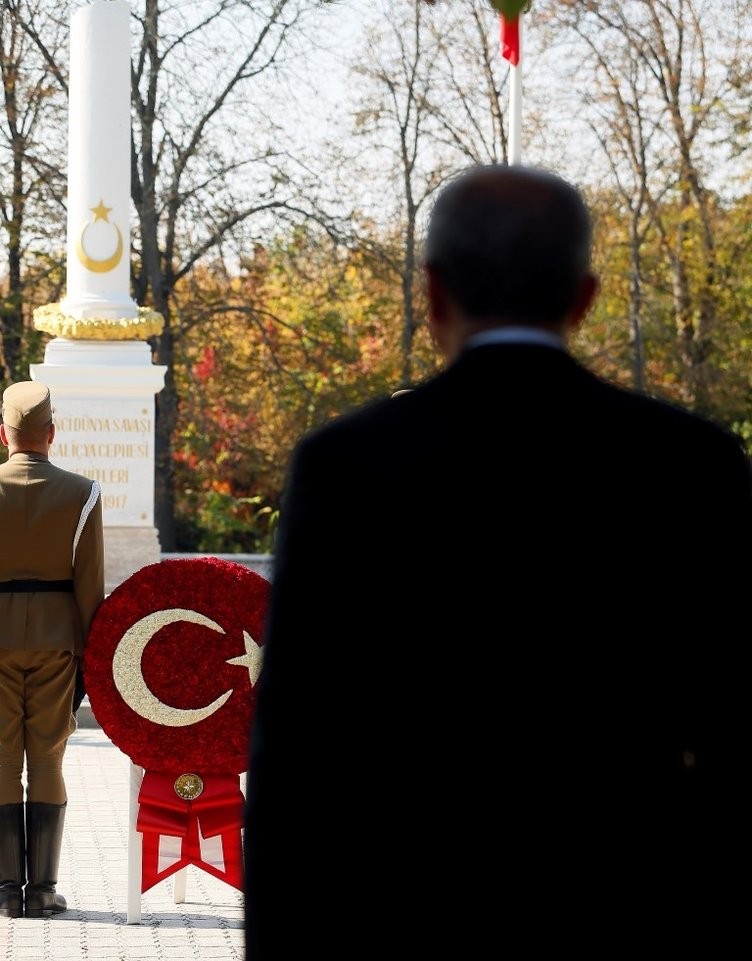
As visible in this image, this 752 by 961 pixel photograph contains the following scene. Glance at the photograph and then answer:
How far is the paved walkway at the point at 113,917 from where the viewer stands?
6.25 m

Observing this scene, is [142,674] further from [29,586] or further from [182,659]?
[29,586]

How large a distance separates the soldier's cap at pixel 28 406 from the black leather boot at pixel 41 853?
4.69 feet

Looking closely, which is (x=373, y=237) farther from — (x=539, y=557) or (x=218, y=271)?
(x=539, y=557)

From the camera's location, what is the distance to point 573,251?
7.81 feet

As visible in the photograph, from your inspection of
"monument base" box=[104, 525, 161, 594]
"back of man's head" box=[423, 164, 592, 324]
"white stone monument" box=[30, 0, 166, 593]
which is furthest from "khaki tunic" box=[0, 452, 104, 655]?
"monument base" box=[104, 525, 161, 594]

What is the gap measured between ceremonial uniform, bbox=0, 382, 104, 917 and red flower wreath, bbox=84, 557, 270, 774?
240 mm

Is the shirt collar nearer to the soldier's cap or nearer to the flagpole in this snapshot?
the soldier's cap

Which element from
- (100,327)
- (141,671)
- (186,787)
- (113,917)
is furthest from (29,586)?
(100,327)

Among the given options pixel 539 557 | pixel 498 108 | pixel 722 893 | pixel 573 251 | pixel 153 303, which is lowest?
pixel 722 893

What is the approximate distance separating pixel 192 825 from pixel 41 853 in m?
0.61

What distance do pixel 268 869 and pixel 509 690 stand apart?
384 millimetres

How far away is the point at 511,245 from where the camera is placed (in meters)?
2.35

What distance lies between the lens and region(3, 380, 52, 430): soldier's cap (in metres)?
6.65

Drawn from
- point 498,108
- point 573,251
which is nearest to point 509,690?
point 573,251
